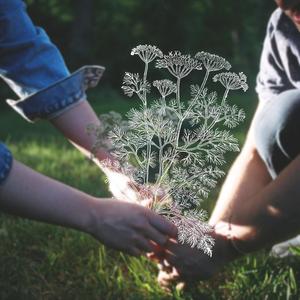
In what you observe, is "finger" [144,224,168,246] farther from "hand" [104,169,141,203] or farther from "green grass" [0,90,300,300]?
"green grass" [0,90,300,300]

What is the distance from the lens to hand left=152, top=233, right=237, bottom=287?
49.8 inches

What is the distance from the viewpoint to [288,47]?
147 centimetres

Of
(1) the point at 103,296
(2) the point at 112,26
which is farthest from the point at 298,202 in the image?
(2) the point at 112,26

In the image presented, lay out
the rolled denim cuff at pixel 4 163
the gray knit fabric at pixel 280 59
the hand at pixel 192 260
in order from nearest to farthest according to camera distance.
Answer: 1. the rolled denim cuff at pixel 4 163
2. the hand at pixel 192 260
3. the gray knit fabric at pixel 280 59

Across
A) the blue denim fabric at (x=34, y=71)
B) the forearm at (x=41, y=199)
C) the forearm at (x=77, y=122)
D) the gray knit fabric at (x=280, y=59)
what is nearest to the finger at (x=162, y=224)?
the forearm at (x=41, y=199)

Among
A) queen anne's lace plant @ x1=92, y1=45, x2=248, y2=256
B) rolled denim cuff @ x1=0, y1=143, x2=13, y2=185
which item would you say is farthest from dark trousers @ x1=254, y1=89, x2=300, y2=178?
rolled denim cuff @ x1=0, y1=143, x2=13, y2=185

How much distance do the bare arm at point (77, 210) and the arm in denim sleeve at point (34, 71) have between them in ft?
1.51

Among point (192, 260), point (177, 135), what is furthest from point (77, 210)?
point (192, 260)

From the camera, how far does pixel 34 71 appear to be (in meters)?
1.46

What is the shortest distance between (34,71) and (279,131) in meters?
0.62

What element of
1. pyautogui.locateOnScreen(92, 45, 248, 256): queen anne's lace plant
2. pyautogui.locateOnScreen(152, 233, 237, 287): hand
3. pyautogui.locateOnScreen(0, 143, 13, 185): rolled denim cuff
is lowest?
pyautogui.locateOnScreen(152, 233, 237, 287): hand

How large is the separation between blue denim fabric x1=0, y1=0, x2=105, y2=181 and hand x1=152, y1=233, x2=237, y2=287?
451mm

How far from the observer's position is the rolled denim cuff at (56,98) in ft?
4.68

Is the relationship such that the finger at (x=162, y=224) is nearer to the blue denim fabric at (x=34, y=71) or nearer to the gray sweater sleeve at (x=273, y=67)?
the blue denim fabric at (x=34, y=71)
